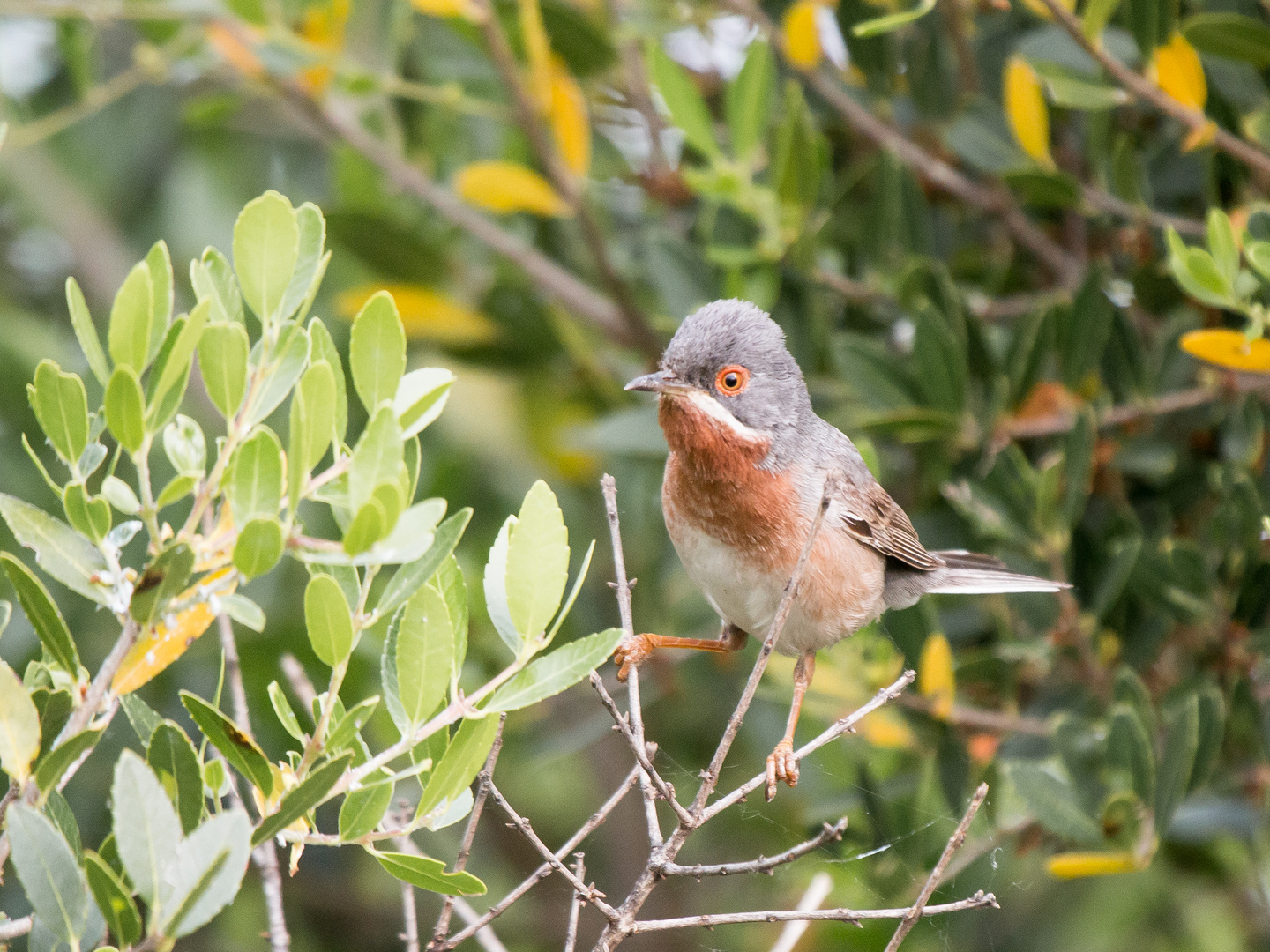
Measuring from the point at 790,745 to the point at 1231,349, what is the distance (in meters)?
1.54

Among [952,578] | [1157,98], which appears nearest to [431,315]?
[952,578]

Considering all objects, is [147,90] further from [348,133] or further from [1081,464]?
[1081,464]

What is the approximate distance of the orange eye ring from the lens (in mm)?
3330

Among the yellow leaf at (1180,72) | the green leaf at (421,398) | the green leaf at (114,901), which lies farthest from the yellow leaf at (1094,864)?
the green leaf at (114,901)

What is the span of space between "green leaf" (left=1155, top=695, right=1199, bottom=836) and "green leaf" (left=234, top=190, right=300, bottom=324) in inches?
102

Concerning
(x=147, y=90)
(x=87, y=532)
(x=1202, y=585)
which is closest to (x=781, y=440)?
(x=1202, y=585)

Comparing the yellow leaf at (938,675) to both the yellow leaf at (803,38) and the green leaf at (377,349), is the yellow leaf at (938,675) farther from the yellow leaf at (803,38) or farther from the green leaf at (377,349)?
the green leaf at (377,349)

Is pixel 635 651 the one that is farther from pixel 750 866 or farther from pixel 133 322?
pixel 133 322

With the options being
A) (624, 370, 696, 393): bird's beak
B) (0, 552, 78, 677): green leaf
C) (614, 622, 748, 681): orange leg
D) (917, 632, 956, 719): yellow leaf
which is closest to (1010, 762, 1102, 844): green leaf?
(917, 632, 956, 719): yellow leaf

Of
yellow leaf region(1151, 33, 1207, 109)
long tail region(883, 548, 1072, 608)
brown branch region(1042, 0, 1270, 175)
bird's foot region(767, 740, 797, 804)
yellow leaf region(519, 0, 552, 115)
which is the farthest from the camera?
yellow leaf region(519, 0, 552, 115)

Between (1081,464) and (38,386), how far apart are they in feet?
9.30

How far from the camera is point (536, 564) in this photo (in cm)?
203

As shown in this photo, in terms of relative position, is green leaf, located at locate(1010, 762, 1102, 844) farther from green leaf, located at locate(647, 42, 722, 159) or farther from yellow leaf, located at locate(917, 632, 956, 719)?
green leaf, located at locate(647, 42, 722, 159)

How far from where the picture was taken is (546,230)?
203 inches
